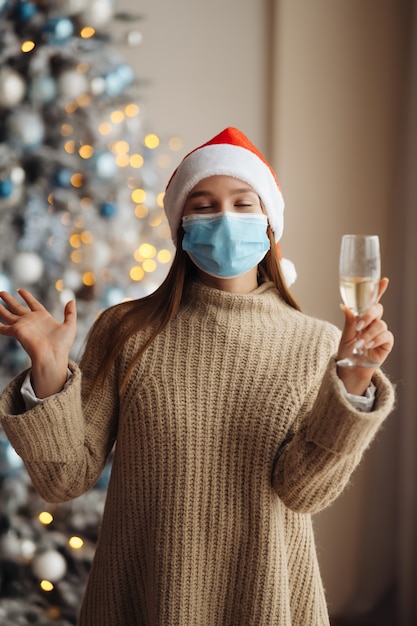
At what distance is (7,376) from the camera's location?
7.83 ft

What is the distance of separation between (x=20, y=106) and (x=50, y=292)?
1.98 feet

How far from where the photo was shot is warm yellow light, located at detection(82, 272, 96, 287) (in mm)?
2500

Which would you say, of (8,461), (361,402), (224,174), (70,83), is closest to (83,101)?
(70,83)

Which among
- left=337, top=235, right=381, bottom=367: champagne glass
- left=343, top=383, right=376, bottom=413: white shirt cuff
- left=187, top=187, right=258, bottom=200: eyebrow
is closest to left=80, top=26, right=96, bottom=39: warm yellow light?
left=187, top=187, right=258, bottom=200: eyebrow

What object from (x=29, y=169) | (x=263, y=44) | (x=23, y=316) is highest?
(x=263, y=44)

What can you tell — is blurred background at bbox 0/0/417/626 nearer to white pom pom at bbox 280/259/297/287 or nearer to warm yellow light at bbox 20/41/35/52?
warm yellow light at bbox 20/41/35/52

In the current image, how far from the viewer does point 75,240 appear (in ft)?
8.09

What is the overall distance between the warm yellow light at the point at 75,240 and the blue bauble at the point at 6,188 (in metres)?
0.26

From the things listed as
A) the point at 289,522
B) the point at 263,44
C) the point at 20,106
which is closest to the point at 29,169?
the point at 20,106

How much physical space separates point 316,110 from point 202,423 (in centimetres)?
184

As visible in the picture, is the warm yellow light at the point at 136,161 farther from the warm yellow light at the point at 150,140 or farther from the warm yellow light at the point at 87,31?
the warm yellow light at the point at 87,31

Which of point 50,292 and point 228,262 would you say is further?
point 50,292

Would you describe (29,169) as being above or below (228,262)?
above

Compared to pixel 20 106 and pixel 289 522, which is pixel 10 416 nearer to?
pixel 289 522
